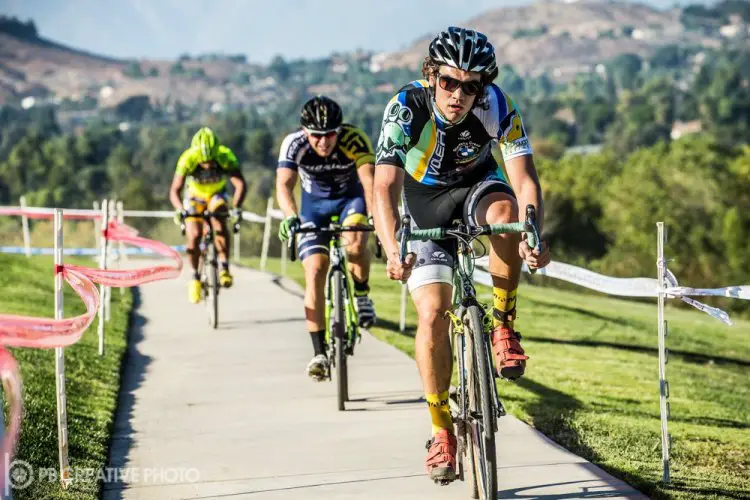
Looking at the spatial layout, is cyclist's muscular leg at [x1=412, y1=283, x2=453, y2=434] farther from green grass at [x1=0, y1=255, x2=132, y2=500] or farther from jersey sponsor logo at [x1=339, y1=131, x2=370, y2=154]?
jersey sponsor logo at [x1=339, y1=131, x2=370, y2=154]

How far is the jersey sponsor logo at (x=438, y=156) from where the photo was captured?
6.59 meters

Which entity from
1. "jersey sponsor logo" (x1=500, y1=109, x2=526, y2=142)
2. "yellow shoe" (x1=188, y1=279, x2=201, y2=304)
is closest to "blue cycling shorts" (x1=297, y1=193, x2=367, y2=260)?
"jersey sponsor logo" (x1=500, y1=109, x2=526, y2=142)

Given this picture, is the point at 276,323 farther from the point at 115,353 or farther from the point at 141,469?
the point at 141,469

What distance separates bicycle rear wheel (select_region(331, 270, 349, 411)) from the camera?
31.3ft

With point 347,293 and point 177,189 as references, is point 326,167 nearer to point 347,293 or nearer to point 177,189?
point 347,293

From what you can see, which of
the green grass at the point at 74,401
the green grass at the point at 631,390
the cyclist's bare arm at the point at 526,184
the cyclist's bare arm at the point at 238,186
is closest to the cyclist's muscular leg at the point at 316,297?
the green grass at the point at 631,390

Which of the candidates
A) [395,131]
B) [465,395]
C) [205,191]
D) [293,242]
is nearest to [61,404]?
[465,395]

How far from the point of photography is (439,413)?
6.34 m

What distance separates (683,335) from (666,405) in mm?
11685

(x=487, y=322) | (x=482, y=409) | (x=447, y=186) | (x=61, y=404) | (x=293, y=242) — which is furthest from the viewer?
(x=293, y=242)

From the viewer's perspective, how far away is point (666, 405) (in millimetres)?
7328

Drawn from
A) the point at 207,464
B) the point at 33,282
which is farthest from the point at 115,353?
the point at 33,282

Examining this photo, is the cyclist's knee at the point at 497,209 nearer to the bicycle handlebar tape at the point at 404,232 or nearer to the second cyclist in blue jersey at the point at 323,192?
the bicycle handlebar tape at the point at 404,232

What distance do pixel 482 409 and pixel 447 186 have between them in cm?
143
